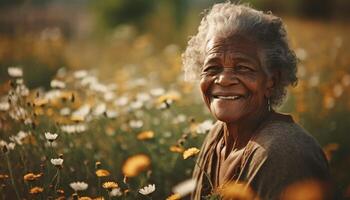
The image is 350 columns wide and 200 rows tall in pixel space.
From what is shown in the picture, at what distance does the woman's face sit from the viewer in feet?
9.20

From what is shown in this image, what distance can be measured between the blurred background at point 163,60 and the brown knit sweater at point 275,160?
3.11 ft

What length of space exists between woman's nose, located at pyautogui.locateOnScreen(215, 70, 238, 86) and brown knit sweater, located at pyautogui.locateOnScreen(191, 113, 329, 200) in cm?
27

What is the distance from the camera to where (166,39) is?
1225 centimetres

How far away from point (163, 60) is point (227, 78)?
6.06 metres

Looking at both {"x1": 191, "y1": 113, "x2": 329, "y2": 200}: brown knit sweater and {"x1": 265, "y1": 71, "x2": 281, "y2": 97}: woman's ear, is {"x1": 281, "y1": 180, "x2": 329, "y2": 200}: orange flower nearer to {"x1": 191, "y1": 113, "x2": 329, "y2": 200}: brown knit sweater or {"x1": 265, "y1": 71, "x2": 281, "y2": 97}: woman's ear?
{"x1": 191, "y1": 113, "x2": 329, "y2": 200}: brown knit sweater

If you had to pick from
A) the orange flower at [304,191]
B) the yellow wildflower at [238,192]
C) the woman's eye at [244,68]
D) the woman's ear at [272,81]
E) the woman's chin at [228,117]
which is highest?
the woman's eye at [244,68]

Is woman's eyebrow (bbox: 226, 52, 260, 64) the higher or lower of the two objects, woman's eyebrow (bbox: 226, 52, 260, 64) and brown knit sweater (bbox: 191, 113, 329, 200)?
the higher

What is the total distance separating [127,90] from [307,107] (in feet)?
6.45

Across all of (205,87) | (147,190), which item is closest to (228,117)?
(205,87)

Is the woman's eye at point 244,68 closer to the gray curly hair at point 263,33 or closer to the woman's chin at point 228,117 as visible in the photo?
the gray curly hair at point 263,33

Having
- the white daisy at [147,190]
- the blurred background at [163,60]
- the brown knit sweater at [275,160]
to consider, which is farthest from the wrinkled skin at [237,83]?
the blurred background at [163,60]

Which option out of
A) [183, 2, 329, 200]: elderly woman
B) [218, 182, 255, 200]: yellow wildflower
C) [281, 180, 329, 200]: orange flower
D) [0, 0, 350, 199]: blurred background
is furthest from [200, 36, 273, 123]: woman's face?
[0, 0, 350, 199]: blurred background

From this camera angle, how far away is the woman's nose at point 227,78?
9.30ft

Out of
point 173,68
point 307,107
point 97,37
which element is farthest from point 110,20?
point 307,107
